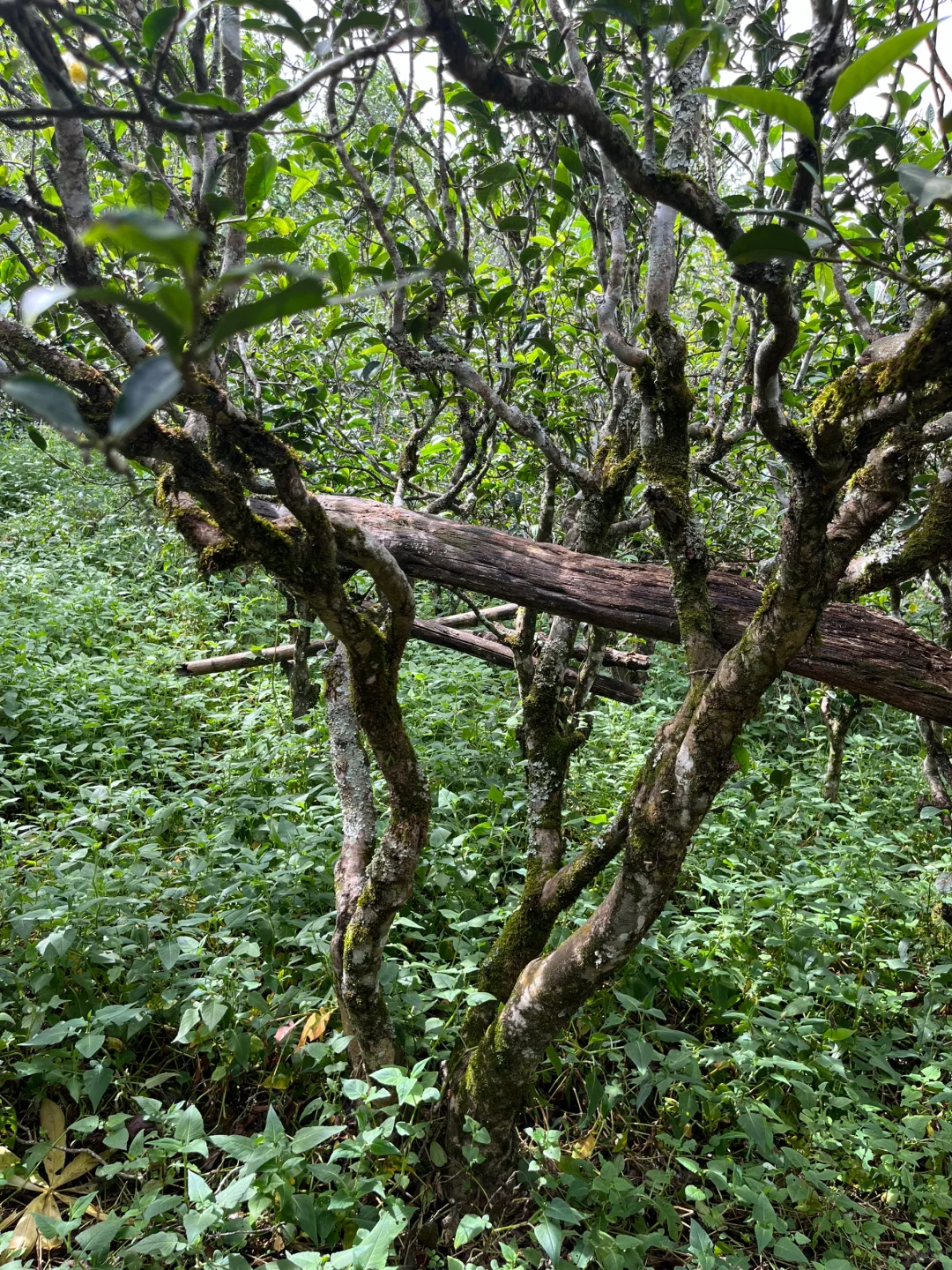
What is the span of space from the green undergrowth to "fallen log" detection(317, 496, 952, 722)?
58 centimetres

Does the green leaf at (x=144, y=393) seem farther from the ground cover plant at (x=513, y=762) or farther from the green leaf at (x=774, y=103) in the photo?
the green leaf at (x=774, y=103)

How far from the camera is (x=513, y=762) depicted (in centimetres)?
339

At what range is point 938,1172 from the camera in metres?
1.90

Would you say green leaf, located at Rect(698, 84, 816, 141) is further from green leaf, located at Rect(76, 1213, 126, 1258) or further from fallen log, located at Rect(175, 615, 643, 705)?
fallen log, located at Rect(175, 615, 643, 705)

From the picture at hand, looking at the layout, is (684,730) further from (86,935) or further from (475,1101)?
(86,935)

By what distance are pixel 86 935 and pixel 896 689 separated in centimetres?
217

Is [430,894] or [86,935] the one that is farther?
[430,894]

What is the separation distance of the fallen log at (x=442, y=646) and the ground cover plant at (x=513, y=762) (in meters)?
0.55

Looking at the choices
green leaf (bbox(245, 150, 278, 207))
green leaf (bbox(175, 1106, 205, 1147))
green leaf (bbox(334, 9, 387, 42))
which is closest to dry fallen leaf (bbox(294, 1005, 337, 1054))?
green leaf (bbox(175, 1106, 205, 1147))

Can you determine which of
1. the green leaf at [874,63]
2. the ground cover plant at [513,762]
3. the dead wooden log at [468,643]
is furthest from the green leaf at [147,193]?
the dead wooden log at [468,643]

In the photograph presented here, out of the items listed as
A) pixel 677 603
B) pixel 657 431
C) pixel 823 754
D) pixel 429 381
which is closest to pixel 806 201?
pixel 657 431

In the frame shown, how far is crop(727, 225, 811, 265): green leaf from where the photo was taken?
0.82 m

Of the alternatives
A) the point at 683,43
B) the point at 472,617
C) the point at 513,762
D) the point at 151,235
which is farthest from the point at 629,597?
the point at 472,617

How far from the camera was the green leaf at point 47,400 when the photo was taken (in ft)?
1.26
